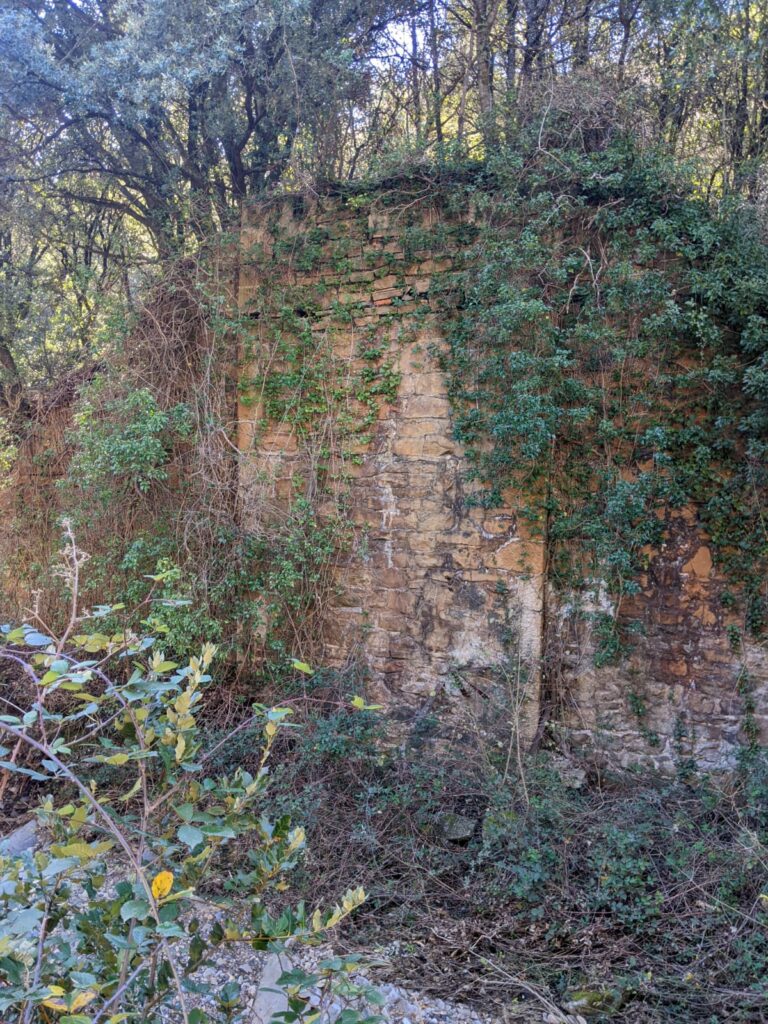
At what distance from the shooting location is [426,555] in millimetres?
4367

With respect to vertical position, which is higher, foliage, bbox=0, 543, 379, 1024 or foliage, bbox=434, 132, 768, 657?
foliage, bbox=434, 132, 768, 657

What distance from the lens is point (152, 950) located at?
5.17ft

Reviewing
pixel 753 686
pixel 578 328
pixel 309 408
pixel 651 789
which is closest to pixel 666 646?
pixel 753 686

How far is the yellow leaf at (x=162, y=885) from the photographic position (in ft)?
4.61

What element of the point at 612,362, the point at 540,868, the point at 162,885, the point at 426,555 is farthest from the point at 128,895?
the point at 612,362

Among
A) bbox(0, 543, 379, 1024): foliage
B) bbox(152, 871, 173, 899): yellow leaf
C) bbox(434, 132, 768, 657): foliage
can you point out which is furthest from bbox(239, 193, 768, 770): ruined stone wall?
bbox(152, 871, 173, 899): yellow leaf

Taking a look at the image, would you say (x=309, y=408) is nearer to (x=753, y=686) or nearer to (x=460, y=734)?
(x=460, y=734)

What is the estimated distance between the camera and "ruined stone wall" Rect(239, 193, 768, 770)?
12.9 ft

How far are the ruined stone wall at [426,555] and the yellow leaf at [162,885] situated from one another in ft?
9.39

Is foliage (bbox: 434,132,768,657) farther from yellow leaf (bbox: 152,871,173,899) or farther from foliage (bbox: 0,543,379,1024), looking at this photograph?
yellow leaf (bbox: 152,871,173,899)

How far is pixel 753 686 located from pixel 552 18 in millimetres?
5111

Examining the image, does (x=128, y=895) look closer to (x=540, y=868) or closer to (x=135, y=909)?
(x=135, y=909)

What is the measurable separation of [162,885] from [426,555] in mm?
3080

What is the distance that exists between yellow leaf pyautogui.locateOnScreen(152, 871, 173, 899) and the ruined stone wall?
9.39 feet
